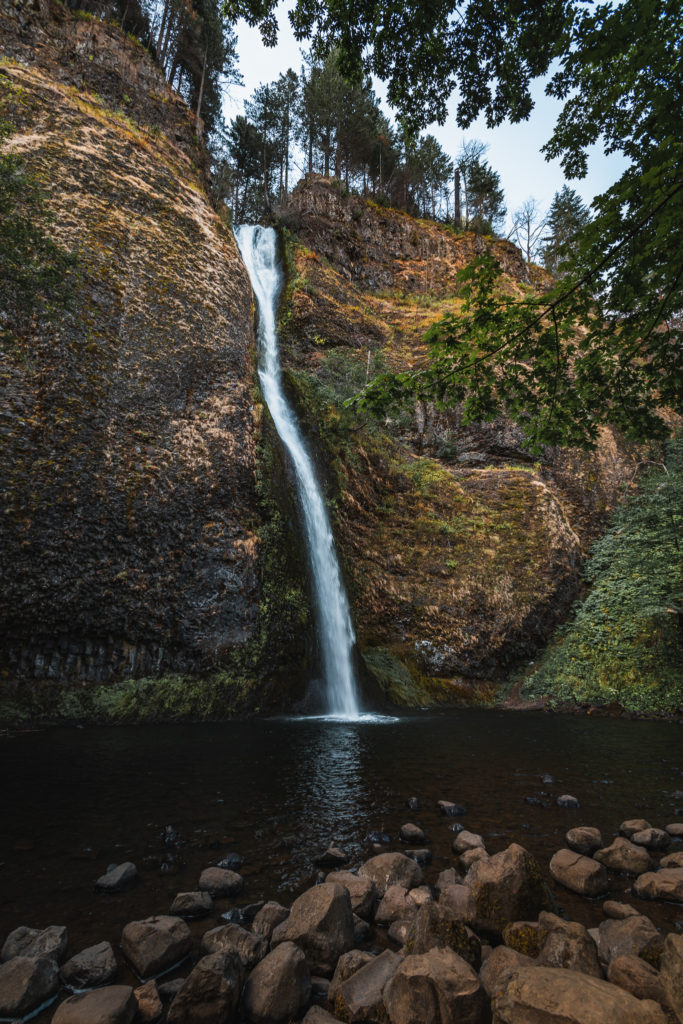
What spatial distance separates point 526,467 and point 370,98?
99.1 feet

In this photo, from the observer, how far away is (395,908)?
2584 millimetres

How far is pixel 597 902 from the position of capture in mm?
2758

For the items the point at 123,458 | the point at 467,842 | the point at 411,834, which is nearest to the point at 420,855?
the point at 411,834

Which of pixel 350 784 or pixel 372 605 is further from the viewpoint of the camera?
pixel 372 605

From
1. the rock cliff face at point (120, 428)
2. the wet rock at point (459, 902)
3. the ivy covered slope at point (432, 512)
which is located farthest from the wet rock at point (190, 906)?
the ivy covered slope at point (432, 512)

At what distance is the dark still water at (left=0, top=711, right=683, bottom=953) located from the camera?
115 inches

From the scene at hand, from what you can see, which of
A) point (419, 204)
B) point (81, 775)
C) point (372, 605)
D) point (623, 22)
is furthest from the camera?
point (419, 204)

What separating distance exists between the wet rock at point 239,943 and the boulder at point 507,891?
1.14 meters

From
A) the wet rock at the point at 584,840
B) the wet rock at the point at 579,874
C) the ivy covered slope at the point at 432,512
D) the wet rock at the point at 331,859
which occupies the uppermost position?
the ivy covered slope at the point at 432,512

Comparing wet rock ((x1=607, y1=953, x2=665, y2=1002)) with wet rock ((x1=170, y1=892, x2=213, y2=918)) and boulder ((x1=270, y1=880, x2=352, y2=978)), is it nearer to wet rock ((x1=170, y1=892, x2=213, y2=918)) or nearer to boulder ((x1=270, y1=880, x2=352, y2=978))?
boulder ((x1=270, y1=880, x2=352, y2=978))

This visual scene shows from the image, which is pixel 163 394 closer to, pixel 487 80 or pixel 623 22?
pixel 487 80


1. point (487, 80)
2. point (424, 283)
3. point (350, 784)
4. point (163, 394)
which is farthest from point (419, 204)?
point (350, 784)

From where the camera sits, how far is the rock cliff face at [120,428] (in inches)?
303

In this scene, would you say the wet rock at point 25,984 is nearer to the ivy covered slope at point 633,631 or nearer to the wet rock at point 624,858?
the wet rock at point 624,858
